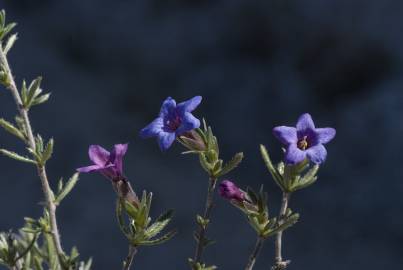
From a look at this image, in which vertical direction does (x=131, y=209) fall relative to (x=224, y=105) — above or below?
above

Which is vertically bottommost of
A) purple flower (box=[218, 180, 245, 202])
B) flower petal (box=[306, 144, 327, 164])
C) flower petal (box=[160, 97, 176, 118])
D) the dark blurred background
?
the dark blurred background

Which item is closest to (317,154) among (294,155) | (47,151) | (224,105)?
(294,155)

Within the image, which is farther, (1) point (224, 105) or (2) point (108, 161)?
(1) point (224, 105)

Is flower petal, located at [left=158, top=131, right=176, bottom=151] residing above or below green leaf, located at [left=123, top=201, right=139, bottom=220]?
above

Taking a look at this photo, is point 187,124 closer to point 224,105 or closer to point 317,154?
point 317,154

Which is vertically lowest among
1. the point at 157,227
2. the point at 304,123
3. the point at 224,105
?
the point at 224,105

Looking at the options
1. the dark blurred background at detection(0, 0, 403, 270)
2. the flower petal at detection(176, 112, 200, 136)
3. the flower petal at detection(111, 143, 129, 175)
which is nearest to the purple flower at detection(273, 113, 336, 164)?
the flower petal at detection(176, 112, 200, 136)

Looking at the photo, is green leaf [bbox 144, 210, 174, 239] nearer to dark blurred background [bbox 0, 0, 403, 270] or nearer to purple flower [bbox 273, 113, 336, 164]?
purple flower [bbox 273, 113, 336, 164]
